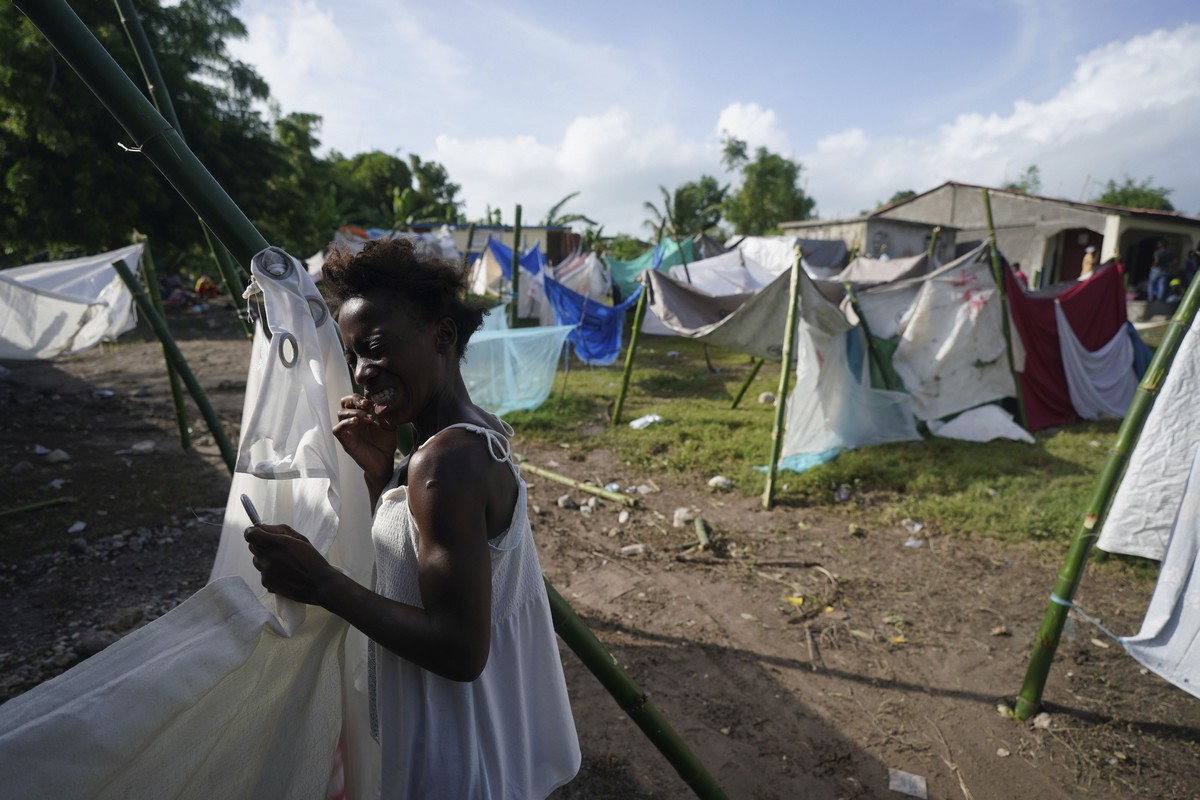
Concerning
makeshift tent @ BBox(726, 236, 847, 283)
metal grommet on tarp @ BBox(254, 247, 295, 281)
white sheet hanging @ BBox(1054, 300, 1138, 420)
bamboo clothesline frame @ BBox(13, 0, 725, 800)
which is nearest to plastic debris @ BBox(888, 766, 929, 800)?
bamboo clothesline frame @ BBox(13, 0, 725, 800)

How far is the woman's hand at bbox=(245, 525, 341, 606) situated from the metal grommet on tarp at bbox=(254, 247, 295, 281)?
0.50m

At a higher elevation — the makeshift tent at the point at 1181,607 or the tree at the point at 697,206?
the tree at the point at 697,206

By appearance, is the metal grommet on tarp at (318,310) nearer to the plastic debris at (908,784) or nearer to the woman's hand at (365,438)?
the woman's hand at (365,438)

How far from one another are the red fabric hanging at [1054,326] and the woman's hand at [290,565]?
7.31 metres

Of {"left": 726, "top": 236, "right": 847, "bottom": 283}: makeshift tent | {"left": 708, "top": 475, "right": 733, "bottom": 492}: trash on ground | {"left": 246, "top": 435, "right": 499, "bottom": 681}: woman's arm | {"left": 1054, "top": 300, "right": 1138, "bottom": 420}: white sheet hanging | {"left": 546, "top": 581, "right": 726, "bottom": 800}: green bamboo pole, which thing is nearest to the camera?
{"left": 246, "top": 435, "right": 499, "bottom": 681}: woman's arm

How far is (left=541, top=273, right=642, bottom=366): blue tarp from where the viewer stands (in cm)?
904

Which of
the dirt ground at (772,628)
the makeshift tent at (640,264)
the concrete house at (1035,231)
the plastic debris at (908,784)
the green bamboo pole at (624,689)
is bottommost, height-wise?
the plastic debris at (908,784)

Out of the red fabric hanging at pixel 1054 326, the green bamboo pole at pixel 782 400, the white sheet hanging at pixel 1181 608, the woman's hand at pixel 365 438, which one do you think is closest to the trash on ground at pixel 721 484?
the green bamboo pole at pixel 782 400

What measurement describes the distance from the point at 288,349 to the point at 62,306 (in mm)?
5149

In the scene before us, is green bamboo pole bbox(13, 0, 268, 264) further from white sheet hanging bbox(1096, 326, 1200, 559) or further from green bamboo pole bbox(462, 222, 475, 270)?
white sheet hanging bbox(1096, 326, 1200, 559)

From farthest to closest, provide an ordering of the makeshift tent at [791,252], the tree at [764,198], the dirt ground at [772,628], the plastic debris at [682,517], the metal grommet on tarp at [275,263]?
the tree at [764,198] < the makeshift tent at [791,252] < the plastic debris at [682,517] < the dirt ground at [772,628] < the metal grommet on tarp at [275,263]

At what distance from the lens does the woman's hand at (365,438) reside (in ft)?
4.19

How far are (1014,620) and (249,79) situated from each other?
1399 cm

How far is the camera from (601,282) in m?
12.8
